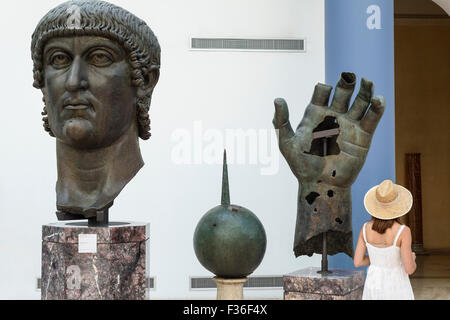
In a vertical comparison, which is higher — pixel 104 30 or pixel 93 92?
pixel 104 30

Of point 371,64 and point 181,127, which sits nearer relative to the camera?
point 371,64

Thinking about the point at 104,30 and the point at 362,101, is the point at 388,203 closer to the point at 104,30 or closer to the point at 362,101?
the point at 362,101

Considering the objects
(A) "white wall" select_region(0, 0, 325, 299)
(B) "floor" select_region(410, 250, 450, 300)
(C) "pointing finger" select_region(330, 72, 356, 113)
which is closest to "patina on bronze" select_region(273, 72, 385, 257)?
(C) "pointing finger" select_region(330, 72, 356, 113)

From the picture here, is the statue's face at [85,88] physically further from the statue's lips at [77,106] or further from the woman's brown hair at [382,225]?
the woman's brown hair at [382,225]

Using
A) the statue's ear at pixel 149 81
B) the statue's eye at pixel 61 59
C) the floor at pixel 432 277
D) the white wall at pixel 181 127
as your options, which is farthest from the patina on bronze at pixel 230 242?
the floor at pixel 432 277

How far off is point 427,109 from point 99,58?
1000 centimetres

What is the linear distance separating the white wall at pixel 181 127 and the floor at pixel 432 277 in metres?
1.41

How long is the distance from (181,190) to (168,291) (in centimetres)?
111

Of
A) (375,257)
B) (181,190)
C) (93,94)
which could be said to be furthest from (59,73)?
(181,190)

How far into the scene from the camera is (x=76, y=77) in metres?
3.38

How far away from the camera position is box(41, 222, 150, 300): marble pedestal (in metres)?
3.39

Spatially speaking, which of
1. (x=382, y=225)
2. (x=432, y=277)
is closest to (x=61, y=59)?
(x=382, y=225)

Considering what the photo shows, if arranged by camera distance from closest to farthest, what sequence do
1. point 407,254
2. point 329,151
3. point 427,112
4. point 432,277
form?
1. point 407,254
2. point 329,151
3. point 432,277
4. point 427,112

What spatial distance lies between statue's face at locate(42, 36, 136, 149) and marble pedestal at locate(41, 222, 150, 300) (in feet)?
1.76
